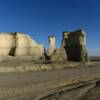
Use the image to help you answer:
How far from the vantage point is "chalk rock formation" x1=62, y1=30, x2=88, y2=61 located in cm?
3275

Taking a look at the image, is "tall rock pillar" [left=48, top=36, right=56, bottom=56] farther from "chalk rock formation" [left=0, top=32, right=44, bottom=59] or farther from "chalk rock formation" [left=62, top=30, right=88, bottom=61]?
"chalk rock formation" [left=0, top=32, right=44, bottom=59]

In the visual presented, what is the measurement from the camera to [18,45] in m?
33.0

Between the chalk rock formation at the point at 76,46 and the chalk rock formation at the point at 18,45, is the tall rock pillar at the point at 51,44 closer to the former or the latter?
the chalk rock formation at the point at 76,46

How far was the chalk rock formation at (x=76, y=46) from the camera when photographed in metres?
32.8

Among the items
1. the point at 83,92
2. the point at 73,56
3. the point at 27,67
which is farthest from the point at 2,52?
the point at 83,92

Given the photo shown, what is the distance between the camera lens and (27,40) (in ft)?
112

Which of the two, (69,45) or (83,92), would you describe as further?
(69,45)

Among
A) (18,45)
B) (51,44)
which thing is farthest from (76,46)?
(18,45)

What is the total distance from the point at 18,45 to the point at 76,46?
9627 mm

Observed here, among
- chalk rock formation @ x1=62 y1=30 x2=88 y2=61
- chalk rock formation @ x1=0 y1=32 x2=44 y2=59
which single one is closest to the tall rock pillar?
chalk rock formation @ x1=62 y1=30 x2=88 y2=61

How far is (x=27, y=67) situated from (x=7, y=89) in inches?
374

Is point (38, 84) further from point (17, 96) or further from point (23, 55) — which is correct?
point (23, 55)

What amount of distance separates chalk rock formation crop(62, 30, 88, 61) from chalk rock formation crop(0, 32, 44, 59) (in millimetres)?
5109

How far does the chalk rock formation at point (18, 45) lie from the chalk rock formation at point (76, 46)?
5109 millimetres
